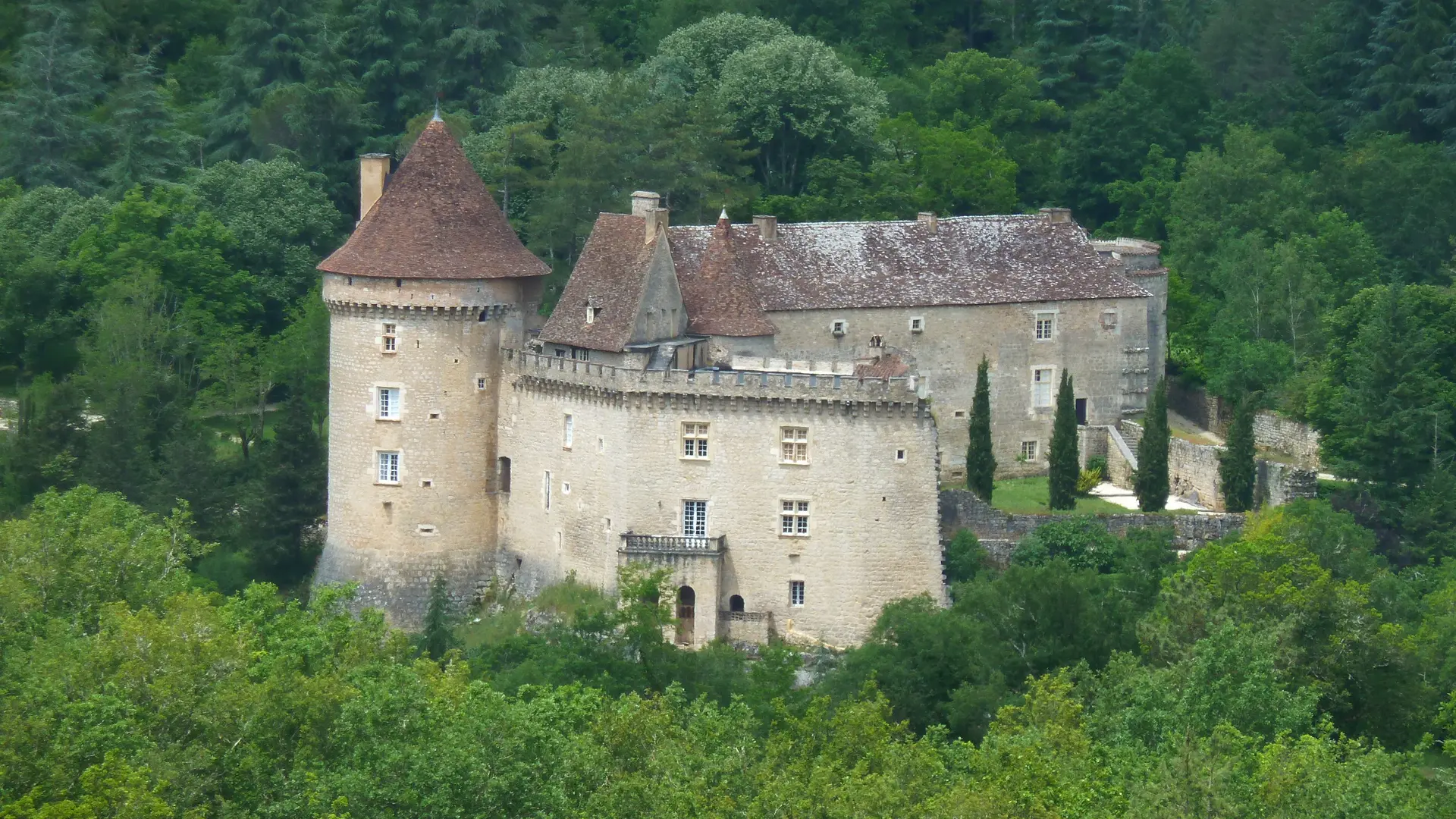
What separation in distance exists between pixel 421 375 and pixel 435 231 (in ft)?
12.2

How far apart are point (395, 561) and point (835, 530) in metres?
12.1

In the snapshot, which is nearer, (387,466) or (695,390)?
(695,390)

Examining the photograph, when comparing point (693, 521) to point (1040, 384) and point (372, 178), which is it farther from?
point (1040, 384)

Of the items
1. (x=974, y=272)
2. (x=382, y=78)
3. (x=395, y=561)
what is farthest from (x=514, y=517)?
(x=382, y=78)

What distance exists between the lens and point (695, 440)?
82.7m

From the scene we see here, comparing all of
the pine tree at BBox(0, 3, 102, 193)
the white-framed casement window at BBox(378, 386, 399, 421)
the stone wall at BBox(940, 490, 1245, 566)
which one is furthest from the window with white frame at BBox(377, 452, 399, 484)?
the pine tree at BBox(0, 3, 102, 193)

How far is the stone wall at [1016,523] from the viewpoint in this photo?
8512 cm

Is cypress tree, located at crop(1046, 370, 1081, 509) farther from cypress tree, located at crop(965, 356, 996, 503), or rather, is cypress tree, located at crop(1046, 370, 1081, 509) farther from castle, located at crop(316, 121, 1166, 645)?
castle, located at crop(316, 121, 1166, 645)

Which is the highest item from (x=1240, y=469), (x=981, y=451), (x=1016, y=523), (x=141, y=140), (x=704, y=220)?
(x=141, y=140)

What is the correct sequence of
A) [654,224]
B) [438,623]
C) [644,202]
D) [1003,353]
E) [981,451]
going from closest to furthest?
[438,623] → [654,224] → [644,202] → [981,451] → [1003,353]

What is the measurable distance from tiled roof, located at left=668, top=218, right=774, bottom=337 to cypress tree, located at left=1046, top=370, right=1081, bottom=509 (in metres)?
8.09

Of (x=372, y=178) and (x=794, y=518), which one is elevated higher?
(x=372, y=178)

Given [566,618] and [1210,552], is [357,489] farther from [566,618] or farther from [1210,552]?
[1210,552]

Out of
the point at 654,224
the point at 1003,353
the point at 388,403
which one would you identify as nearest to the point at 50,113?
the point at 388,403
